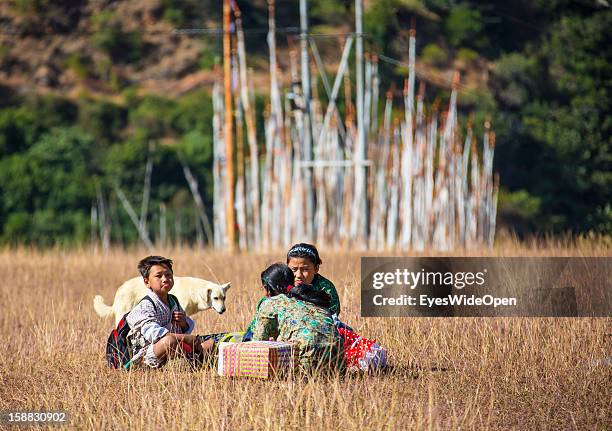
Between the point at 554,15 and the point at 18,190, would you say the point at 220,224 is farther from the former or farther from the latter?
the point at 554,15

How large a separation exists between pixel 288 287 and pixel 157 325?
25.9 inches

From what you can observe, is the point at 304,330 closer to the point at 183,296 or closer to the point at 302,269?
the point at 302,269

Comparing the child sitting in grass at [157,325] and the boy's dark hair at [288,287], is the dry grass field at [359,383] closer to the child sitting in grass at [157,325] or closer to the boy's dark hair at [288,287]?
the child sitting in grass at [157,325]

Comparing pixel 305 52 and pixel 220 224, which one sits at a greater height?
pixel 305 52

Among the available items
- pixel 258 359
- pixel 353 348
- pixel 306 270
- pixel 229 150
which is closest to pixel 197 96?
pixel 229 150

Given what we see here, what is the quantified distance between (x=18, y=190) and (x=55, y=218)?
1.33 meters

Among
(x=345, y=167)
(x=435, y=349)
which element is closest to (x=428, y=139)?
(x=345, y=167)

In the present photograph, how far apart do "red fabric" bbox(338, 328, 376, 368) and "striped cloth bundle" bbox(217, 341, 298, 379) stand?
1.04 feet

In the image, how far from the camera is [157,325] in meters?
6.18

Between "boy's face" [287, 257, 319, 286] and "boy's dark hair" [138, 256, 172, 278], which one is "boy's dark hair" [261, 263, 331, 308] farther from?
"boy's dark hair" [138, 256, 172, 278]

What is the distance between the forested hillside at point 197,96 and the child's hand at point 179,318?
13.7m

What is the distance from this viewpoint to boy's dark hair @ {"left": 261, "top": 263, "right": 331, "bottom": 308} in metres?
6.10

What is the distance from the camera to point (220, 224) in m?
16.6

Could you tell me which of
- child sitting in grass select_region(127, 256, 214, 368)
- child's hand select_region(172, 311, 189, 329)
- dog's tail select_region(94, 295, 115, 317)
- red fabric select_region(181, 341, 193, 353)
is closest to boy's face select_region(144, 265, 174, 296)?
child sitting in grass select_region(127, 256, 214, 368)
